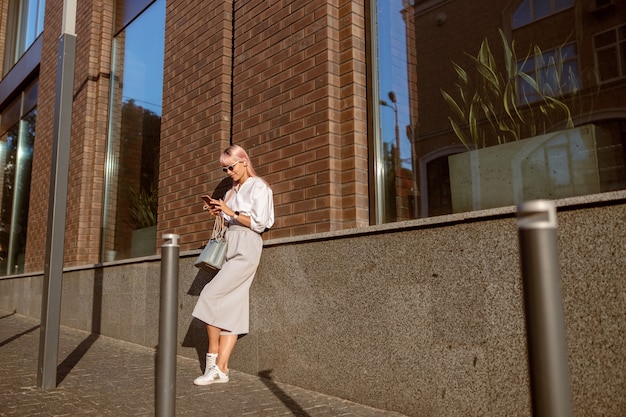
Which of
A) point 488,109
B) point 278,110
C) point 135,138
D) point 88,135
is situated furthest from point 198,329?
point 88,135

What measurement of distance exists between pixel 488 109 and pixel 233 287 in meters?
2.39

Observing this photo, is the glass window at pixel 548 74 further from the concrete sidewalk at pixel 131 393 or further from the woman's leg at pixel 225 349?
the woman's leg at pixel 225 349

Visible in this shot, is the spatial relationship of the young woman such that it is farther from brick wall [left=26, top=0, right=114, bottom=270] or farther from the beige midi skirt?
brick wall [left=26, top=0, right=114, bottom=270]

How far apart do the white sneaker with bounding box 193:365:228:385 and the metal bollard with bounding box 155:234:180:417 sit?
2.31 meters

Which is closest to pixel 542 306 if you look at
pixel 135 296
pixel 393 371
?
pixel 393 371

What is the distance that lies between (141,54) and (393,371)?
6.51m

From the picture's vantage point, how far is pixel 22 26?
45.9 feet

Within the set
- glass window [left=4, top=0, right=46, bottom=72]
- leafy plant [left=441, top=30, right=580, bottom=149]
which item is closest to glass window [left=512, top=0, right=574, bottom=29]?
leafy plant [left=441, top=30, right=580, bottom=149]

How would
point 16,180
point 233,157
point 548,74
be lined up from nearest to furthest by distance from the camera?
point 548,74
point 233,157
point 16,180

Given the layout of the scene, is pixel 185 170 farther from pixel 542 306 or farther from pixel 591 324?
pixel 542 306

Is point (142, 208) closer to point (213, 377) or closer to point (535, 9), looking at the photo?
point (213, 377)

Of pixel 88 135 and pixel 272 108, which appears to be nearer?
pixel 272 108

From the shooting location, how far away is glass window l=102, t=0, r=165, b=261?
308 inches

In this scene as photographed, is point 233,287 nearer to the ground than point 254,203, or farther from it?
nearer to the ground
